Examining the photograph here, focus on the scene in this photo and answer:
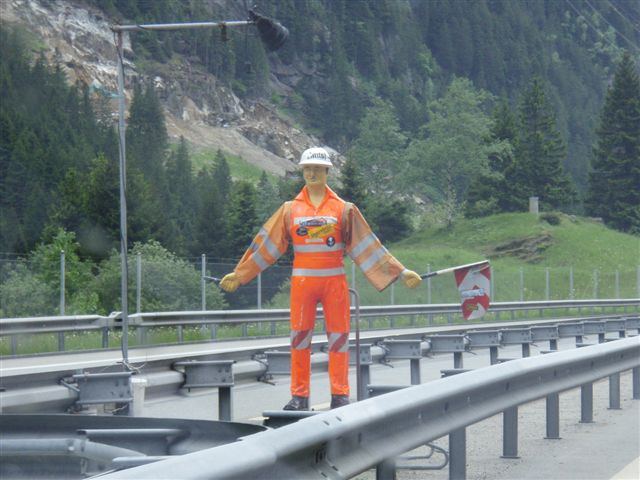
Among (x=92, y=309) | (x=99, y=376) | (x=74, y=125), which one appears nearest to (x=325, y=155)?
(x=99, y=376)

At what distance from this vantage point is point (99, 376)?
9.51 meters

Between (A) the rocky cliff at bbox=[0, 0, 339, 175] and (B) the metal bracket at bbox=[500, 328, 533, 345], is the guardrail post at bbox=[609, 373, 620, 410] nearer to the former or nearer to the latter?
(B) the metal bracket at bbox=[500, 328, 533, 345]

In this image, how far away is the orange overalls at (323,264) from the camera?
990cm

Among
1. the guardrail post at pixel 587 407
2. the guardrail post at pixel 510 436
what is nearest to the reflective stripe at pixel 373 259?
the guardrail post at pixel 587 407

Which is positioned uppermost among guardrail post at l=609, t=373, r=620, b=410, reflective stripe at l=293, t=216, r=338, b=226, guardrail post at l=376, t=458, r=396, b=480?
reflective stripe at l=293, t=216, r=338, b=226

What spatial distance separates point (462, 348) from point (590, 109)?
188 meters

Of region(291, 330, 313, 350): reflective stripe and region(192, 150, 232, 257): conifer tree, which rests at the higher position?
region(192, 150, 232, 257): conifer tree

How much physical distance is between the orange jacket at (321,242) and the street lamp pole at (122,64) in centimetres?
161

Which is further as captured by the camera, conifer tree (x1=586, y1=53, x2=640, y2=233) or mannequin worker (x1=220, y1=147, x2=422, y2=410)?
conifer tree (x1=586, y1=53, x2=640, y2=233)

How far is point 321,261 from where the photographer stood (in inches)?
389

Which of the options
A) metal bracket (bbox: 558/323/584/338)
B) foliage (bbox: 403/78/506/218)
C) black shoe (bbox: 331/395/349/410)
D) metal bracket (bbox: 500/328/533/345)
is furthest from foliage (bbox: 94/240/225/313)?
foliage (bbox: 403/78/506/218)

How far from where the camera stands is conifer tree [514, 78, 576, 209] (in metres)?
119

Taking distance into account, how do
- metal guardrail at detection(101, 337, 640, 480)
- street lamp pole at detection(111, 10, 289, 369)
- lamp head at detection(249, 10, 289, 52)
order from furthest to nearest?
lamp head at detection(249, 10, 289, 52), street lamp pole at detection(111, 10, 289, 369), metal guardrail at detection(101, 337, 640, 480)

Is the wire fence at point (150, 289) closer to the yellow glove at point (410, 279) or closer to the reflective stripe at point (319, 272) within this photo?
the yellow glove at point (410, 279)
